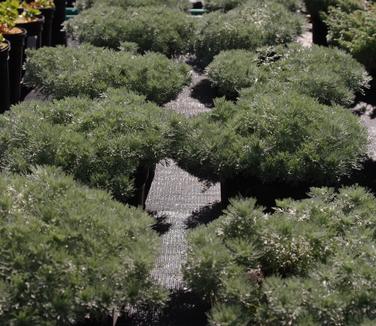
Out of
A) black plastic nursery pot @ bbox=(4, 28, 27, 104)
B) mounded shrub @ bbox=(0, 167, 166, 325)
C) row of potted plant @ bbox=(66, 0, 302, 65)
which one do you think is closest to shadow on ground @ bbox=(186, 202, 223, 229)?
mounded shrub @ bbox=(0, 167, 166, 325)

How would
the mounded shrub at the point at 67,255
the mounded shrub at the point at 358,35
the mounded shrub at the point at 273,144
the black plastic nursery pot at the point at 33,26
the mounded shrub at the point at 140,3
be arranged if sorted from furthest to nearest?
the mounded shrub at the point at 140,3, the black plastic nursery pot at the point at 33,26, the mounded shrub at the point at 358,35, the mounded shrub at the point at 273,144, the mounded shrub at the point at 67,255

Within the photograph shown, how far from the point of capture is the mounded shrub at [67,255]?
229 cm

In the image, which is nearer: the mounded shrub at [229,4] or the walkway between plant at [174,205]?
the walkway between plant at [174,205]

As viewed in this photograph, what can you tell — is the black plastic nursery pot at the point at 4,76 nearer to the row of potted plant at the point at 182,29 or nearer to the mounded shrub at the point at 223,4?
the row of potted plant at the point at 182,29

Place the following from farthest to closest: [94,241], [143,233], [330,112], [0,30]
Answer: [0,30], [330,112], [143,233], [94,241]

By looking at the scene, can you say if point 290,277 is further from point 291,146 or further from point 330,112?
point 330,112

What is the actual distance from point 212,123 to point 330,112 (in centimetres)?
59

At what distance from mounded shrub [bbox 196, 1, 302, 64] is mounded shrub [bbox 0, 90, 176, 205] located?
195 centimetres

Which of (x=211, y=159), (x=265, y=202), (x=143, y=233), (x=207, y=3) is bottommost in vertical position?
(x=207, y=3)

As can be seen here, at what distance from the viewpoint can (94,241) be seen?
8.14 feet

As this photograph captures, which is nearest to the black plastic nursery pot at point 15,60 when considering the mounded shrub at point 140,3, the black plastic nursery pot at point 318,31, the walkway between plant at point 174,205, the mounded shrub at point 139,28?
the mounded shrub at point 139,28

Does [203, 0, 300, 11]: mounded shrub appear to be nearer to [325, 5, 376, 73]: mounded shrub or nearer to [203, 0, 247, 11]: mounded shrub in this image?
[203, 0, 247, 11]: mounded shrub

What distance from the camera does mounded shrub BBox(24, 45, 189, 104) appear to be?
13.7 ft

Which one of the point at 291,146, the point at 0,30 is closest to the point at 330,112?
the point at 291,146
